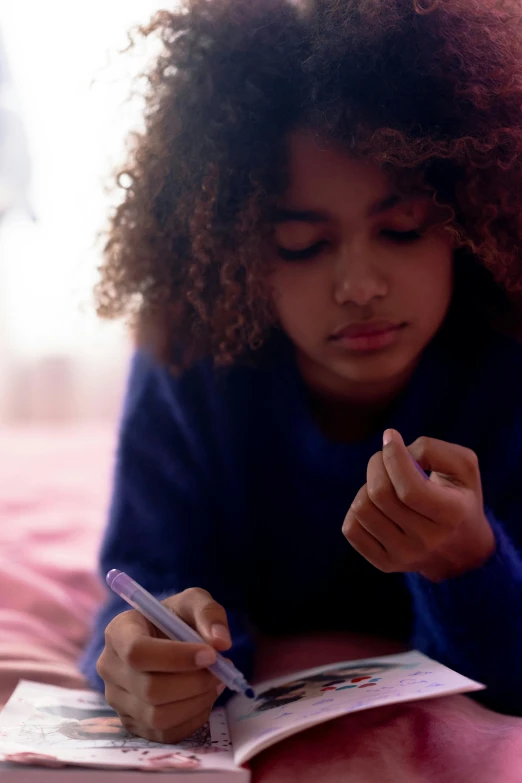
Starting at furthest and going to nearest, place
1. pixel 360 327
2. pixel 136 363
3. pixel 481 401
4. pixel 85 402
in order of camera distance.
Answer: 1. pixel 85 402
2. pixel 136 363
3. pixel 481 401
4. pixel 360 327

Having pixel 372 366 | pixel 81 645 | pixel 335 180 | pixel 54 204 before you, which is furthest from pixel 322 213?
pixel 54 204

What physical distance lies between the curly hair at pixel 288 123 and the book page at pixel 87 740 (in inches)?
13.6

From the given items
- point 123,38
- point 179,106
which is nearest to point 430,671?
point 179,106

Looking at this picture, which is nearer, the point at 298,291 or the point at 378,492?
the point at 378,492

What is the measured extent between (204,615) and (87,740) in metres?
0.11

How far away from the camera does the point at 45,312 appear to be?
194cm

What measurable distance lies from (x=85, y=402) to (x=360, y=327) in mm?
1566

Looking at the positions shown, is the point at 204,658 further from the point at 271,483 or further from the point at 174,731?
the point at 271,483

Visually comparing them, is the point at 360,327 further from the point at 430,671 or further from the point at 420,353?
the point at 430,671

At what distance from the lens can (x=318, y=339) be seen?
27.7 inches

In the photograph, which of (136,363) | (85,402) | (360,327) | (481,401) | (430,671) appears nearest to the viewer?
(430,671)

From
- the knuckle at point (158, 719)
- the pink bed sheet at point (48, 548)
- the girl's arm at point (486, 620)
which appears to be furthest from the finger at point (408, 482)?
the pink bed sheet at point (48, 548)

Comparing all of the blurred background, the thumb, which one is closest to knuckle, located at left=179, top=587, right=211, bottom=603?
the thumb

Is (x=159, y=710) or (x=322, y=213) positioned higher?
(x=322, y=213)
